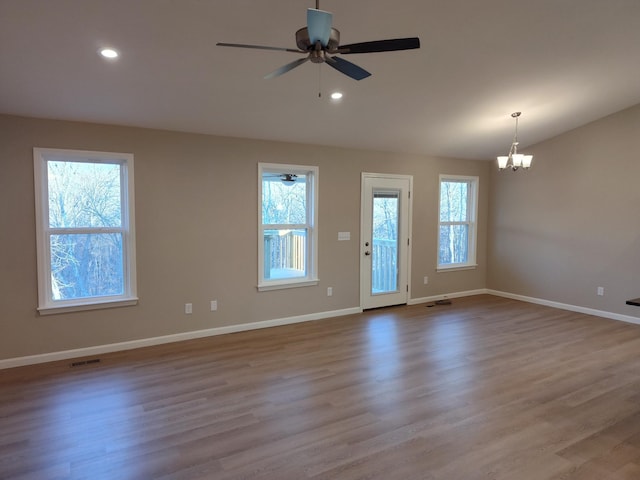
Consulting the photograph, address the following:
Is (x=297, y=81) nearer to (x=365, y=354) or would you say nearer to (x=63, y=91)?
(x=63, y=91)

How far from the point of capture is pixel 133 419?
2793 millimetres

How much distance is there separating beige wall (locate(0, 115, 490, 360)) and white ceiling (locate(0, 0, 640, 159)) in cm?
22

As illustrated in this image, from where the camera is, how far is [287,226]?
5.17 metres

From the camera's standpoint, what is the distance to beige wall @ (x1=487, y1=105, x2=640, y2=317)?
207 inches

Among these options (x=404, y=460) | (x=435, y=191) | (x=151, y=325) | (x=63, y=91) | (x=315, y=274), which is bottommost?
(x=404, y=460)

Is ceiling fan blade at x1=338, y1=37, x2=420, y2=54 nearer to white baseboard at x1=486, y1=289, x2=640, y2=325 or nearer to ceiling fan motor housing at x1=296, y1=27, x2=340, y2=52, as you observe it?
ceiling fan motor housing at x1=296, y1=27, x2=340, y2=52

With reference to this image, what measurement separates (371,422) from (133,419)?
66.9 inches

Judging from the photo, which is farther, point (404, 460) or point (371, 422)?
point (371, 422)

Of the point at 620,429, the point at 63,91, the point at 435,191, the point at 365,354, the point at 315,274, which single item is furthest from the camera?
the point at 435,191

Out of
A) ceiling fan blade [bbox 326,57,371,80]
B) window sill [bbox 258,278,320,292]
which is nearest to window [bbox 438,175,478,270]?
window sill [bbox 258,278,320,292]

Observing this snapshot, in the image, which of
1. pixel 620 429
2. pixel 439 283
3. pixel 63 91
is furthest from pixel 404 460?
pixel 439 283

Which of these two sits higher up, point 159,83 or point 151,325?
point 159,83

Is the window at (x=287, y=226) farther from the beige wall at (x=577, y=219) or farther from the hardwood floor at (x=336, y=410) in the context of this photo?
the beige wall at (x=577, y=219)

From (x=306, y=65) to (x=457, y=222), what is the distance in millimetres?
4461
